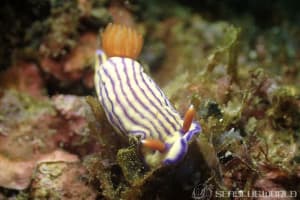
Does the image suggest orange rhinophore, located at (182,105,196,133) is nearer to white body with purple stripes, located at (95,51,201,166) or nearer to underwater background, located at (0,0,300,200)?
white body with purple stripes, located at (95,51,201,166)

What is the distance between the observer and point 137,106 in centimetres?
262

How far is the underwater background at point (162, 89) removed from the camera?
8.71ft

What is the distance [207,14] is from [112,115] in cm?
360

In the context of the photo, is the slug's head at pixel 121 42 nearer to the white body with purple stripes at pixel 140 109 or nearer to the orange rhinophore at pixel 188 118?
the white body with purple stripes at pixel 140 109

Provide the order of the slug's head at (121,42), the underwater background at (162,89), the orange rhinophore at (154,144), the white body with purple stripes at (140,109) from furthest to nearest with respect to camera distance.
A: the slug's head at (121,42) < the underwater background at (162,89) < the white body with purple stripes at (140,109) < the orange rhinophore at (154,144)

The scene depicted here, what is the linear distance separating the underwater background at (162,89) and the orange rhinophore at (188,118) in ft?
0.75

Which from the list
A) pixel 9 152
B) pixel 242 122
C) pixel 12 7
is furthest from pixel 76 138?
pixel 12 7

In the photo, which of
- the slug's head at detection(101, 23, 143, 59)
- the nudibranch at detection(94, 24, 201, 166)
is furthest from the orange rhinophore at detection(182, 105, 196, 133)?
the slug's head at detection(101, 23, 143, 59)

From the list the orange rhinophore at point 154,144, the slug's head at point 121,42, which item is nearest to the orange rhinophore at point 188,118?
the orange rhinophore at point 154,144

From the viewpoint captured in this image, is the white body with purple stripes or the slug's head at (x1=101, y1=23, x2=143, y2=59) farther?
the slug's head at (x1=101, y1=23, x2=143, y2=59)

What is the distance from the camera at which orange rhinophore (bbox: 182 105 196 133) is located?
2.31 m

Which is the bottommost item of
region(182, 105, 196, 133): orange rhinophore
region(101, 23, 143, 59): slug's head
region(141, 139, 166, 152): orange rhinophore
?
region(141, 139, 166, 152): orange rhinophore

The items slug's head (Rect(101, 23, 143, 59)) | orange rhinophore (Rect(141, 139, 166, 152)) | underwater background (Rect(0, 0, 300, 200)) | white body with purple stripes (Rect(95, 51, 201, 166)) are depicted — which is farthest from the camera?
slug's head (Rect(101, 23, 143, 59))

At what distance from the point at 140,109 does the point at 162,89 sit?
106 centimetres
